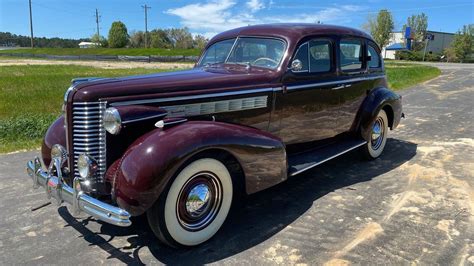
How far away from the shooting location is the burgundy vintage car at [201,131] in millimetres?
3096

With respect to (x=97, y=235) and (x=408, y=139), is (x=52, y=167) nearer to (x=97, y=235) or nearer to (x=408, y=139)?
(x=97, y=235)

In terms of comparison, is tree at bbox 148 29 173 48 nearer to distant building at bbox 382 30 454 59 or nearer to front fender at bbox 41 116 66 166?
distant building at bbox 382 30 454 59

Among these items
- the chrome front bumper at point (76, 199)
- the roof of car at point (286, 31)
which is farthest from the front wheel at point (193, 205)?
the roof of car at point (286, 31)

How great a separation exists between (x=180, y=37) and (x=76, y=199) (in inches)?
3423

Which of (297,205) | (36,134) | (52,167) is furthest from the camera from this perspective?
(36,134)

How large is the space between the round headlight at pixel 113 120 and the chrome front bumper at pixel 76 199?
0.47 meters

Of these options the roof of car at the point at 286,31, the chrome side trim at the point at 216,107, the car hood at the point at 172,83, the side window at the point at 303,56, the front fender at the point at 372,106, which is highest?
the roof of car at the point at 286,31

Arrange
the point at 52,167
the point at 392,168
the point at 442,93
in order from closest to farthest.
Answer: the point at 52,167 → the point at 392,168 → the point at 442,93

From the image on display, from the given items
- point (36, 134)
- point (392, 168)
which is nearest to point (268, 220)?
point (392, 168)

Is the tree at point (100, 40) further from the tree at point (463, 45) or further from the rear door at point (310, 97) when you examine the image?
the rear door at point (310, 97)

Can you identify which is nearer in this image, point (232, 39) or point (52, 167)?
point (52, 167)

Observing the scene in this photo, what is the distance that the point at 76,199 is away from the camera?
3078mm

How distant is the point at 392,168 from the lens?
5.65 metres

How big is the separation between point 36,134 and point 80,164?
4.70 metres
